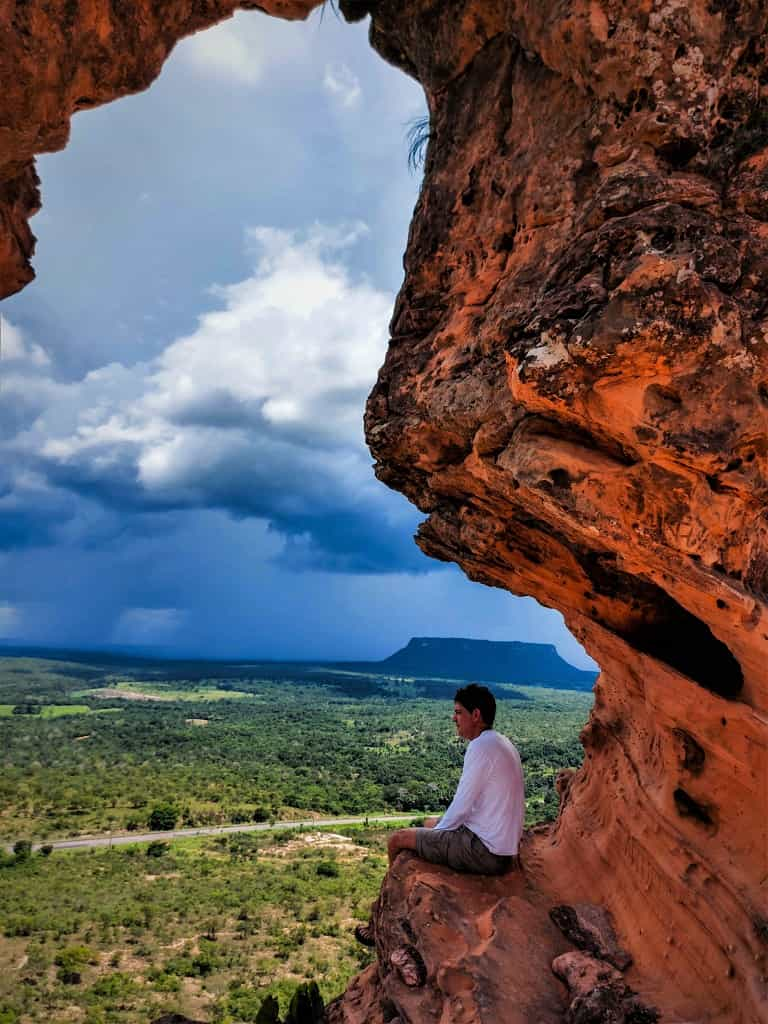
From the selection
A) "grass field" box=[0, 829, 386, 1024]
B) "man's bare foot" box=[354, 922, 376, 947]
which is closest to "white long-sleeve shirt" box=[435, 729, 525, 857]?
"man's bare foot" box=[354, 922, 376, 947]

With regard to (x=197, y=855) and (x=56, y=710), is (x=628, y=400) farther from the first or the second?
(x=56, y=710)

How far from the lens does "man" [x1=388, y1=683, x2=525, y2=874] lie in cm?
674

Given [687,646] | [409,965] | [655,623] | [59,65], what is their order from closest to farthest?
[409,965] → [687,646] → [655,623] → [59,65]

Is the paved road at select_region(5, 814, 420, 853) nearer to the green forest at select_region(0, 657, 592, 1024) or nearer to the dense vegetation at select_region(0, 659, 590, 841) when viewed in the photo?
the green forest at select_region(0, 657, 592, 1024)

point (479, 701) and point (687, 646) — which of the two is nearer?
point (479, 701)

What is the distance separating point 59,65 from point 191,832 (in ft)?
193

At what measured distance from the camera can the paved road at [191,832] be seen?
49562 mm

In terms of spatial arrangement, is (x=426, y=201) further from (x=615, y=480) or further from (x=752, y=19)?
(x=615, y=480)

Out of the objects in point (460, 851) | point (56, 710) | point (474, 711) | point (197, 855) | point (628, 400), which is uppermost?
point (628, 400)

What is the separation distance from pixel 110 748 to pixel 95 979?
212 ft

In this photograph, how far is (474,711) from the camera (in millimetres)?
6980

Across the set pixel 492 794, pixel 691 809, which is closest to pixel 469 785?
pixel 492 794

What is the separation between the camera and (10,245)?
9.68m

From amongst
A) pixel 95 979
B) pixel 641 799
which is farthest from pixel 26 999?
pixel 641 799
